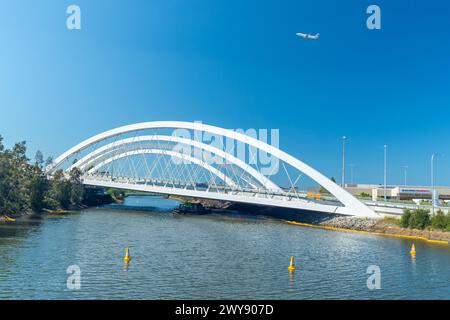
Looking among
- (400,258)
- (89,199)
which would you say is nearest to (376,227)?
(400,258)

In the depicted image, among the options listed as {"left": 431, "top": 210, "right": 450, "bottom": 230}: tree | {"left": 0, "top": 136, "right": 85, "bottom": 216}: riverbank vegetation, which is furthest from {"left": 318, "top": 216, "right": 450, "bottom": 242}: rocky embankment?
{"left": 0, "top": 136, "right": 85, "bottom": 216}: riverbank vegetation

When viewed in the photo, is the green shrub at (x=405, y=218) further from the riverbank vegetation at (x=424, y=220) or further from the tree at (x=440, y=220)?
the tree at (x=440, y=220)

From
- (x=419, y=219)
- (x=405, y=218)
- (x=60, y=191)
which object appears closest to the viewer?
(x=419, y=219)

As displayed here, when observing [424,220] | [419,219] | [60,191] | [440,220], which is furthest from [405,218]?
[60,191]

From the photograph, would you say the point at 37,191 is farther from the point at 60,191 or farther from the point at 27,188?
the point at 60,191

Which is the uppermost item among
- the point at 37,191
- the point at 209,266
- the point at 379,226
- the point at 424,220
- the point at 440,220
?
the point at 37,191

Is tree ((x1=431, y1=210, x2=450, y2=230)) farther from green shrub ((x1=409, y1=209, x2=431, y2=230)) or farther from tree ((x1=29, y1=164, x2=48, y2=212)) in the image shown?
tree ((x1=29, y1=164, x2=48, y2=212))

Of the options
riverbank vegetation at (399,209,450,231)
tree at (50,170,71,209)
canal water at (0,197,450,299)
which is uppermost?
tree at (50,170,71,209)
